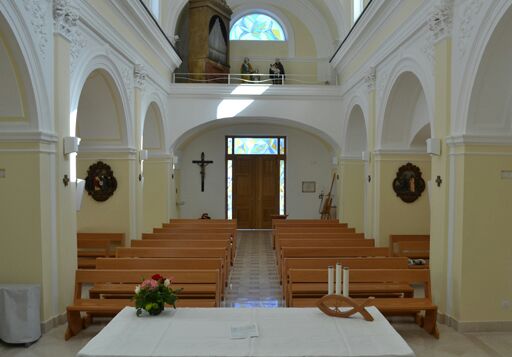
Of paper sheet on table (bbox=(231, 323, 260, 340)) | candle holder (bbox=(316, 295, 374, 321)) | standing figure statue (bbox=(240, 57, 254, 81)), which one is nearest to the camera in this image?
paper sheet on table (bbox=(231, 323, 260, 340))

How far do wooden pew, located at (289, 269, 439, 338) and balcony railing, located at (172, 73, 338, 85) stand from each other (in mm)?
9080

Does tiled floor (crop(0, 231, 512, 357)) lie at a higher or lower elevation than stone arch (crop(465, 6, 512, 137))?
lower

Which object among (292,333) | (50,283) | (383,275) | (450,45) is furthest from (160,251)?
(450,45)

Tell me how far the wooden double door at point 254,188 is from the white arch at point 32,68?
1168cm

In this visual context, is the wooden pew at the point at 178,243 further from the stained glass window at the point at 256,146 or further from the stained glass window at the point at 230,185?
the stained glass window at the point at 256,146

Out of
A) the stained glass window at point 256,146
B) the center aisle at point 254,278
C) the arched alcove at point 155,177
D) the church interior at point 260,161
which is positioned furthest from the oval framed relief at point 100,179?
the stained glass window at point 256,146

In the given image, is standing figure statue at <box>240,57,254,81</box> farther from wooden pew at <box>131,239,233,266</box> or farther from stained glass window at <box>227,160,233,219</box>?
wooden pew at <box>131,239,233,266</box>

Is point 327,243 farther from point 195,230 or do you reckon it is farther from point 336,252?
point 195,230

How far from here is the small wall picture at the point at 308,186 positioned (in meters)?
17.8

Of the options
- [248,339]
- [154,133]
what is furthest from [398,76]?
[154,133]

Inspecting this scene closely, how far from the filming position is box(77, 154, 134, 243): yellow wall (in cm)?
1003

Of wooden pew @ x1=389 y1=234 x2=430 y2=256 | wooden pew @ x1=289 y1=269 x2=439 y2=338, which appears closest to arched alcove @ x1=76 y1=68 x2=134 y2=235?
wooden pew @ x1=289 y1=269 x2=439 y2=338

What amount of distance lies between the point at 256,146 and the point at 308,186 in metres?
2.39

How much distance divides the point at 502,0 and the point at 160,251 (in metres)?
5.91
